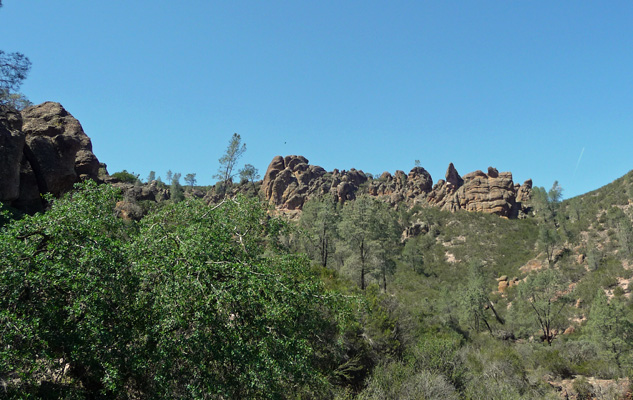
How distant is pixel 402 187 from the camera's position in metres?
101

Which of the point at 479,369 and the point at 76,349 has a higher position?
the point at 76,349

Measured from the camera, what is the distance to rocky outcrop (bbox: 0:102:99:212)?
19.2 m

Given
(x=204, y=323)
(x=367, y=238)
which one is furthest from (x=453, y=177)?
(x=204, y=323)

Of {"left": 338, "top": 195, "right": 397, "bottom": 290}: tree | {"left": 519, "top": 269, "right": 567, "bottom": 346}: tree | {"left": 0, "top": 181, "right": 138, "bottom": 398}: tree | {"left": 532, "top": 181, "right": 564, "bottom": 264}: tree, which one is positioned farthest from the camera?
{"left": 532, "top": 181, "right": 564, "bottom": 264}: tree

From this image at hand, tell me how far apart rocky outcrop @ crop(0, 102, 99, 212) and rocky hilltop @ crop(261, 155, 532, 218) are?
57763mm

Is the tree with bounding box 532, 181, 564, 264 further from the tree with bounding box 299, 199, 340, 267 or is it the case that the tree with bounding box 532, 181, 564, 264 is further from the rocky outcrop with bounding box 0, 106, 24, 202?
the rocky outcrop with bounding box 0, 106, 24, 202

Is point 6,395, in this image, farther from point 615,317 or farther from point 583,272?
point 583,272

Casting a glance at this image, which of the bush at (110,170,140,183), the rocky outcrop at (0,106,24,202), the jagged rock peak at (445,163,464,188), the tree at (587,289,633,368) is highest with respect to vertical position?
the jagged rock peak at (445,163,464,188)

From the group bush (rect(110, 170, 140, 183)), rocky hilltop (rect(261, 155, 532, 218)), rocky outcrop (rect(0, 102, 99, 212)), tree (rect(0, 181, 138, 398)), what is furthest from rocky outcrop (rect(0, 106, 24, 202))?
rocky hilltop (rect(261, 155, 532, 218))

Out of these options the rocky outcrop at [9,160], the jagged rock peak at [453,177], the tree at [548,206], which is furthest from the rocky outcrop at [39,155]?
the jagged rock peak at [453,177]

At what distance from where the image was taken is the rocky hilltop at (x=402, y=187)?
267ft

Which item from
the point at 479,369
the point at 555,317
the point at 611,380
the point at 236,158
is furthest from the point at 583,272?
the point at 236,158

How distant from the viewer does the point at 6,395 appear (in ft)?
17.9

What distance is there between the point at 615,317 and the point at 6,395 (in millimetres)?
32872
